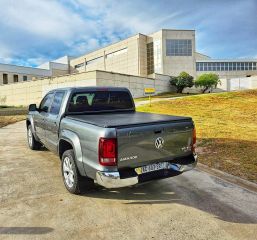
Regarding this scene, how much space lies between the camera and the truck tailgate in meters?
3.90

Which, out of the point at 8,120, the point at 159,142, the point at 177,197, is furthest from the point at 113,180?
the point at 8,120

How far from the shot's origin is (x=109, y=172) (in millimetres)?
3834

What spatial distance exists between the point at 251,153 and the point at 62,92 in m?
5.34

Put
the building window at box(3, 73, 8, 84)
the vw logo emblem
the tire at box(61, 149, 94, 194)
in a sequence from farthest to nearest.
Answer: the building window at box(3, 73, 8, 84) → the tire at box(61, 149, 94, 194) → the vw logo emblem

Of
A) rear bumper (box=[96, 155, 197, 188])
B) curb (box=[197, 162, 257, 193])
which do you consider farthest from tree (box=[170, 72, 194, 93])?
rear bumper (box=[96, 155, 197, 188])

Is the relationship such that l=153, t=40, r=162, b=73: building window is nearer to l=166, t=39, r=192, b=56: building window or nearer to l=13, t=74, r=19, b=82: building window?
l=166, t=39, r=192, b=56: building window

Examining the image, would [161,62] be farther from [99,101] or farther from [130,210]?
[130,210]

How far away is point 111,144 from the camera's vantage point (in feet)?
12.4

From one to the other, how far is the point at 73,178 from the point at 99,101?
1.88 meters

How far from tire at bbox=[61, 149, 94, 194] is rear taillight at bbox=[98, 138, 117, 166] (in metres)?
0.88

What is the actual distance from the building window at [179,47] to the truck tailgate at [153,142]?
56.8 m

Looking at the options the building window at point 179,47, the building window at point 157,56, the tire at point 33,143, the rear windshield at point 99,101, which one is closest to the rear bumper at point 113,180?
the rear windshield at point 99,101

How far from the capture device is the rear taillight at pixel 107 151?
3.79 m

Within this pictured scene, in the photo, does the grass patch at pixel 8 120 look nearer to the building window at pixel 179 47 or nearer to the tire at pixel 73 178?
the tire at pixel 73 178
